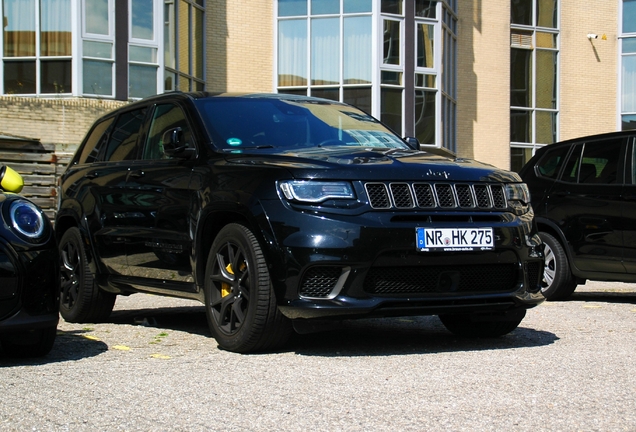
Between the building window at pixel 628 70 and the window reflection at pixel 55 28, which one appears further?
the building window at pixel 628 70

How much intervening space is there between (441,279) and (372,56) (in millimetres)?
21103

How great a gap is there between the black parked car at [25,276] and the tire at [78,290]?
77.8 inches

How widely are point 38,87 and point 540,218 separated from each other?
14.1m

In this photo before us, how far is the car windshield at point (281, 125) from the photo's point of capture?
6.91 m

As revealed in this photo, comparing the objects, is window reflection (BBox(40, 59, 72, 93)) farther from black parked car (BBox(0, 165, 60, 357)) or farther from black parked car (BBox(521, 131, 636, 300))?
black parked car (BBox(0, 165, 60, 357))

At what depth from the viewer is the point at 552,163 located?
11.0 m

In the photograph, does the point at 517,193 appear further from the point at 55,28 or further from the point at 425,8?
the point at 425,8

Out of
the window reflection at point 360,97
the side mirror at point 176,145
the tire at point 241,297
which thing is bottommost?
the tire at point 241,297

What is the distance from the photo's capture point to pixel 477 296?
624 cm

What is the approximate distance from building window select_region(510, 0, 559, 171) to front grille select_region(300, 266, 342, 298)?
29.0 meters

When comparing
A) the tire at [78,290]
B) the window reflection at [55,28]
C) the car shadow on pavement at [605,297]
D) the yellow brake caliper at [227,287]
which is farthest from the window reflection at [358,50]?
the yellow brake caliper at [227,287]

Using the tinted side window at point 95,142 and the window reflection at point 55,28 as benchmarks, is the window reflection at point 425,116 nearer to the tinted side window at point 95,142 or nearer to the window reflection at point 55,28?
the window reflection at point 55,28

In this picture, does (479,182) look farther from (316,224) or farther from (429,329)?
(429,329)

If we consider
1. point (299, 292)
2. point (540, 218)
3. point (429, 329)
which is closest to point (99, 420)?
point (299, 292)
